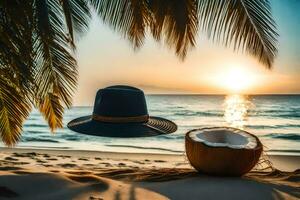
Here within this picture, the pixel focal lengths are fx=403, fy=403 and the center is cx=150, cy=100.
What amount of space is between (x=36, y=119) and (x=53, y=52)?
21543 mm

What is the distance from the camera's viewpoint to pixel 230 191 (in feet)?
16.3

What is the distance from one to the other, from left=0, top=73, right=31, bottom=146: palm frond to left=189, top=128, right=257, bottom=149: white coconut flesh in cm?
243

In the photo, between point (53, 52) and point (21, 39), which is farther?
point (53, 52)

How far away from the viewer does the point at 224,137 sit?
236 inches

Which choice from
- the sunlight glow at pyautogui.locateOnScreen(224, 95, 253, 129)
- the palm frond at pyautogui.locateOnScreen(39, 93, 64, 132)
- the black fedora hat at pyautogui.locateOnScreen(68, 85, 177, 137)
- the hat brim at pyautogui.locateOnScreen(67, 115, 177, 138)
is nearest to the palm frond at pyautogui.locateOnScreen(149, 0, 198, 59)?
the black fedora hat at pyautogui.locateOnScreen(68, 85, 177, 137)

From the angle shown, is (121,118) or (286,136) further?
(286,136)

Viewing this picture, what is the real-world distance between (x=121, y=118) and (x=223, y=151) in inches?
93.3

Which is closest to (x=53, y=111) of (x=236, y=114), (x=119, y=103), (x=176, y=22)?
(x=176, y=22)

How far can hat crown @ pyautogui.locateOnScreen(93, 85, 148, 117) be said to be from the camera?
11.7 feet

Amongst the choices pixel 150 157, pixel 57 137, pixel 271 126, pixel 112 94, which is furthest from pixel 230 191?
pixel 271 126

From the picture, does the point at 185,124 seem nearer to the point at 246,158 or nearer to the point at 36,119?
the point at 36,119

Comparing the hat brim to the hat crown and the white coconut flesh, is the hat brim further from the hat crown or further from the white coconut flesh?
the white coconut flesh

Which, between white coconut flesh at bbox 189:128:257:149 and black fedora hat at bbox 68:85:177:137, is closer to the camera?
black fedora hat at bbox 68:85:177:137

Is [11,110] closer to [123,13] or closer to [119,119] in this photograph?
[123,13]
